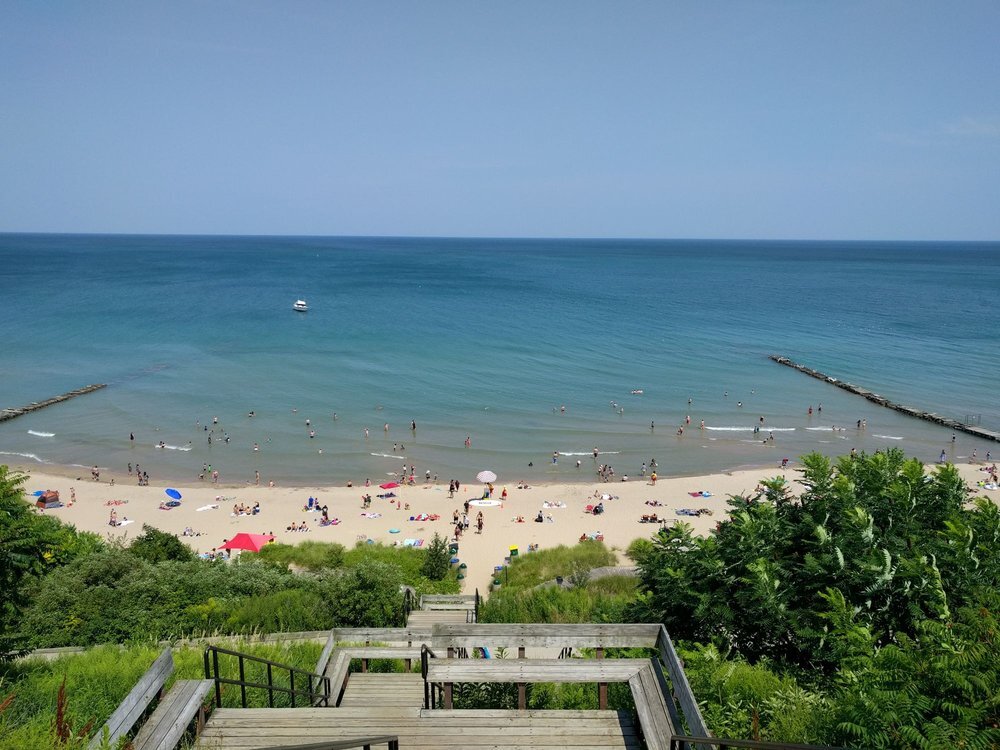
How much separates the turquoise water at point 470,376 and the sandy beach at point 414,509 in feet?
8.29

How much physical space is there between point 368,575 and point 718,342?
66329mm

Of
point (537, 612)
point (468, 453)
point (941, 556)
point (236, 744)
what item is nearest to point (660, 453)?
point (468, 453)

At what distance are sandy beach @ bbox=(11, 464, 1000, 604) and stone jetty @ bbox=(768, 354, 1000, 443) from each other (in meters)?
8.08

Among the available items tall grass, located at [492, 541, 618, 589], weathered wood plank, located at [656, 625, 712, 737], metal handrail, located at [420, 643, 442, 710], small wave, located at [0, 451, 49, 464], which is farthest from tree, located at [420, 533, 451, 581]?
small wave, located at [0, 451, 49, 464]

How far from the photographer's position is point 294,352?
68.9 metres

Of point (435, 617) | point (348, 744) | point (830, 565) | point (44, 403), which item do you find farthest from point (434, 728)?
point (44, 403)

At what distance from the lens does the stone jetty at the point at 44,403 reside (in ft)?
157

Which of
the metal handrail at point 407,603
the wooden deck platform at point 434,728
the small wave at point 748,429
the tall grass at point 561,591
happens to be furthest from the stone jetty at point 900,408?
the wooden deck platform at point 434,728

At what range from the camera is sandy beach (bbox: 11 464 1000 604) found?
31.1m

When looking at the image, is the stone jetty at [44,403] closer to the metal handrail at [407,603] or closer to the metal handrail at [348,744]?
the metal handrail at [407,603]

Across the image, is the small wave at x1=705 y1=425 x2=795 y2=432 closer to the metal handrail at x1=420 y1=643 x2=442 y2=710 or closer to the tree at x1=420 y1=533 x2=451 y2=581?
the tree at x1=420 y1=533 x2=451 y2=581

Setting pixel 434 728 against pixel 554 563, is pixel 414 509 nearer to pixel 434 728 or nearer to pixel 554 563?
pixel 554 563

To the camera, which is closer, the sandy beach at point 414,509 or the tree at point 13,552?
the tree at point 13,552

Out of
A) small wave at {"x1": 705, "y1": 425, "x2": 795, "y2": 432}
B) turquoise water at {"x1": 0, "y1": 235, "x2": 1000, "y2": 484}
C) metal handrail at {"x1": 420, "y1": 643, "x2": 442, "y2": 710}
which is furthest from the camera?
small wave at {"x1": 705, "y1": 425, "x2": 795, "y2": 432}
